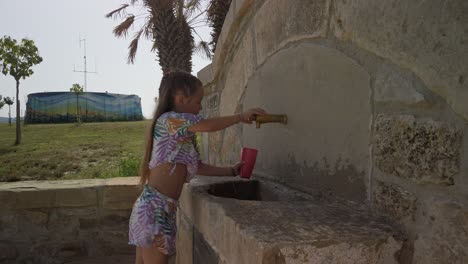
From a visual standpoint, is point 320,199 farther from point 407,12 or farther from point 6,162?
point 6,162

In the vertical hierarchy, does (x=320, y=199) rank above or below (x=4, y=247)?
above

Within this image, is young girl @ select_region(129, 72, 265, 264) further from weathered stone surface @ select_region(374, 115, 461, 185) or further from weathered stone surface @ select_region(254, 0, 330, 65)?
weathered stone surface @ select_region(374, 115, 461, 185)

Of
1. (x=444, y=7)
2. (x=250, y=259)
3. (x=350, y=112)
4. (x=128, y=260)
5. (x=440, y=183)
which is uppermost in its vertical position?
(x=444, y=7)

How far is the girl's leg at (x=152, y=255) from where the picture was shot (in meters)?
1.95

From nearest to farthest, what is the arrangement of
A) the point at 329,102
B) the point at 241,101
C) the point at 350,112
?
the point at 350,112
the point at 329,102
the point at 241,101

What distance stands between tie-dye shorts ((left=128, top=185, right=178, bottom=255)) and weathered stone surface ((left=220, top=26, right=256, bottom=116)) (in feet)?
3.63

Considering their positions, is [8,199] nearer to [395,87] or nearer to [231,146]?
[231,146]

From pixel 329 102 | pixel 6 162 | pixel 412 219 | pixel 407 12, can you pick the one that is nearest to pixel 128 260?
pixel 329 102

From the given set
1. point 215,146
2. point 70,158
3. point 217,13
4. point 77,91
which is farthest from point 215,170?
point 77,91

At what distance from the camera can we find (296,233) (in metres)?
1.12

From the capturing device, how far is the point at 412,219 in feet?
3.92

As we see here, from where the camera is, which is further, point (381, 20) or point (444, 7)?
point (381, 20)

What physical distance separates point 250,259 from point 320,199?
2.35 feet

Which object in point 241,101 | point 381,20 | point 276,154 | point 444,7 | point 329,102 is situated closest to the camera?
point 444,7
